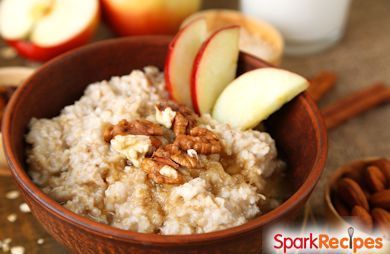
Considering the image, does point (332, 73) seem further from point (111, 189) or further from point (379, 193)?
point (111, 189)

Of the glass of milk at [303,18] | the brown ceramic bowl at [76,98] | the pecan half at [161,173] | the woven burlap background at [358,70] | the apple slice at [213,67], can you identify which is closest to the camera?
the brown ceramic bowl at [76,98]

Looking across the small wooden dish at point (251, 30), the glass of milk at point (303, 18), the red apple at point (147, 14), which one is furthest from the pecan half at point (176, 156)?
the glass of milk at point (303, 18)

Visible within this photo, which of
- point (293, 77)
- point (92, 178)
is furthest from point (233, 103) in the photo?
point (92, 178)

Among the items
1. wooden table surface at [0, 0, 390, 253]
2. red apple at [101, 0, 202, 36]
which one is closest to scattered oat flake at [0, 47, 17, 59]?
wooden table surface at [0, 0, 390, 253]

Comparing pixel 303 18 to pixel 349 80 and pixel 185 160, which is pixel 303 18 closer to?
pixel 349 80

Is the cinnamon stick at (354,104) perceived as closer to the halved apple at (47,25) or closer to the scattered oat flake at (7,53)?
the halved apple at (47,25)

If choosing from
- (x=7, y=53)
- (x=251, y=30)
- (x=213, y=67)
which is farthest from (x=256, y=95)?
(x=7, y=53)
